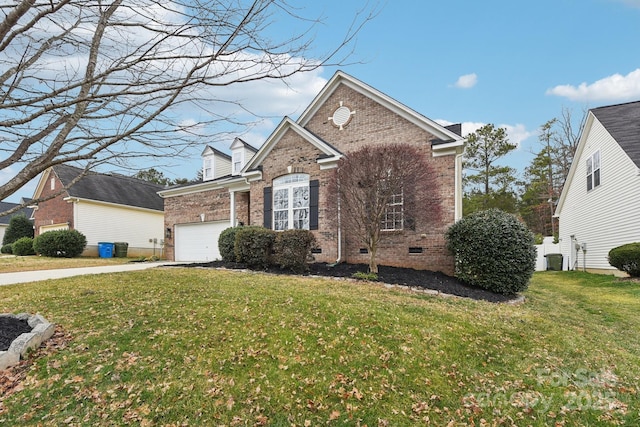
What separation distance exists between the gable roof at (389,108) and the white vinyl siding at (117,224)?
52.6ft

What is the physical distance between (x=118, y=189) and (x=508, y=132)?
33.2 metres

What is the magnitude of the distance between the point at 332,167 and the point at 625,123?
1233 centimetres

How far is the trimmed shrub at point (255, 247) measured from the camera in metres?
9.98

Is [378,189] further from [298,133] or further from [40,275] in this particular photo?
[40,275]

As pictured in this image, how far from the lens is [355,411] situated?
2979 millimetres

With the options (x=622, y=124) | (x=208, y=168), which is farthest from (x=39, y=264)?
(x=622, y=124)

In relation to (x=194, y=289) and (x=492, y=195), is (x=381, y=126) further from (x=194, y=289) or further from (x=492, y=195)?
(x=492, y=195)

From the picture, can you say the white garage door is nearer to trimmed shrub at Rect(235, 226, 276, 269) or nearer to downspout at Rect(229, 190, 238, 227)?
downspout at Rect(229, 190, 238, 227)

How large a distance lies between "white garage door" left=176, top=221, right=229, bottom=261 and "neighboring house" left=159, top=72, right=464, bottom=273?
773mm

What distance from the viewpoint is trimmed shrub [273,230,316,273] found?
31.2 feet

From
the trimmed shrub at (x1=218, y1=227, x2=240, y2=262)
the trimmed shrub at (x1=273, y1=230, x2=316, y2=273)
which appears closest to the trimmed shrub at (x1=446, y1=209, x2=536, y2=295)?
the trimmed shrub at (x1=273, y1=230, x2=316, y2=273)

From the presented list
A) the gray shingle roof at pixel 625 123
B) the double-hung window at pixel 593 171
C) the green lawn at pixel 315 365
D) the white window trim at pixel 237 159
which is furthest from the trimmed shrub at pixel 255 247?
the double-hung window at pixel 593 171

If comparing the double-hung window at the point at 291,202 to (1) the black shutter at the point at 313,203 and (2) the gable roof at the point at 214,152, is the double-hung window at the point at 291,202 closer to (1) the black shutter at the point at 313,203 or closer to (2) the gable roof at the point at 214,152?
(1) the black shutter at the point at 313,203

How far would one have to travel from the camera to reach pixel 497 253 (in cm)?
799
